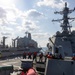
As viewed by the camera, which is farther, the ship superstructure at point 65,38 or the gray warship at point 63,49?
the ship superstructure at point 65,38

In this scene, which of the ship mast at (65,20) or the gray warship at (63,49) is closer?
A: the gray warship at (63,49)

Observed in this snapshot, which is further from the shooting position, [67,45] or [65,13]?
[65,13]

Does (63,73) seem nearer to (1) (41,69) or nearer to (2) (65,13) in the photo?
(1) (41,69)

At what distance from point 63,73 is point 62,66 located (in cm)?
53

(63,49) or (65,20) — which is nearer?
(63,49)

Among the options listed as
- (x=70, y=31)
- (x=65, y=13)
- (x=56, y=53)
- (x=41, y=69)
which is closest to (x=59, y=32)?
(x=70, y=31)

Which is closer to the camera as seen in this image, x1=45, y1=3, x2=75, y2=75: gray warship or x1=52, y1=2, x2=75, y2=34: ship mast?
x1=45, y1=3, x2=75, y2=75: gray warship

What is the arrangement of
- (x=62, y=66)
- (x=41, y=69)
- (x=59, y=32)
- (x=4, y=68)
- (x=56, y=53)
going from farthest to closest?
(x=59, y=32) < (x=41, y=69) < (x=56, y=53) < (x=62, y=66) < (x=4, y=68)

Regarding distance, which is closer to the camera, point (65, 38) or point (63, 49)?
point (63, 49)

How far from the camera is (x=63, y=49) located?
22.8m

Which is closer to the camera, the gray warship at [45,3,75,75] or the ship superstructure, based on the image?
the gray warship at [45,3,75,75]

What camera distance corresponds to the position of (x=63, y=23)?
3366 centimetres

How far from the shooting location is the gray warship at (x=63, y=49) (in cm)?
1374

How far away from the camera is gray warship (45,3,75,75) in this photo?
45.1 ft
